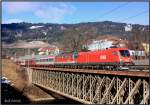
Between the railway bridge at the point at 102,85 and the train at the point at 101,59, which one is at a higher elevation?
the train at the point at 101,59

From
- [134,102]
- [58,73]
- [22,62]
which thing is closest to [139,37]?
[22,62]

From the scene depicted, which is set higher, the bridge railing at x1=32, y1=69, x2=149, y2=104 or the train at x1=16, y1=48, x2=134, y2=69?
the train at x1=16, y1=48, x2=134, y2=69

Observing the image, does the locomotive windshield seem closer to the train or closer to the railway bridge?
the train

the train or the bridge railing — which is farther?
the train

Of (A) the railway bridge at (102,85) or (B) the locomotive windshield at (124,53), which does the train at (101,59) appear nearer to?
(B) the locomotive windshield at (124,53)

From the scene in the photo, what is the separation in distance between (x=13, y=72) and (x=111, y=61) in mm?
58704

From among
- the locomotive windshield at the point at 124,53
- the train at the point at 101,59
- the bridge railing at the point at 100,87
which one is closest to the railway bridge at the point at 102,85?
the bridge railing at the point at 100,87

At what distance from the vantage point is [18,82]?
87250 millimetres

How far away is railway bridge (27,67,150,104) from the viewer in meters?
26.8

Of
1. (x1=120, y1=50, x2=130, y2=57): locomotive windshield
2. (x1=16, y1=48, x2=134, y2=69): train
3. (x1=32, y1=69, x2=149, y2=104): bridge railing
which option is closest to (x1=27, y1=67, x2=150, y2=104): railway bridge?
(x1=32, y1=69, x2=149, y2=104): bridge railing

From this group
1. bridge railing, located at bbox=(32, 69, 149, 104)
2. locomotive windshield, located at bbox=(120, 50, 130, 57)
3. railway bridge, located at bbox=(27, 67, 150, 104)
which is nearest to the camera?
railway bridge, located at bbox=(27, 67, 150, 104)

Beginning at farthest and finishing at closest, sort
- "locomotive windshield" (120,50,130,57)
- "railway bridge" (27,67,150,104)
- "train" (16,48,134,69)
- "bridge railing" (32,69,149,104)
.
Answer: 1. "locomotive windshield" (120,50,130,57)
2. "train" (16,48,134,69)
3. "bridge railing" (32,69,149,104)
4. "railway bridge" (27,67,150,104)

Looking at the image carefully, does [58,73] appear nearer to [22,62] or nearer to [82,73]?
[82,73]

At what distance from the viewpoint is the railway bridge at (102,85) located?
26.8 metres
